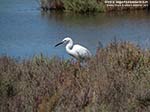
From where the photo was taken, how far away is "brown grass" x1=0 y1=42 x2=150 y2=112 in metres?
5.03

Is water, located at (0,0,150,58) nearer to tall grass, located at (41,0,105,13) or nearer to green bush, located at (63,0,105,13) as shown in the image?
tall grass, located at (41,0,105,13)

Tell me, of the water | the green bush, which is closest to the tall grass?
the green bush

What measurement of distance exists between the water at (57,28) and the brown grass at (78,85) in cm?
928

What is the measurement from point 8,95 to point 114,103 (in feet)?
3.28

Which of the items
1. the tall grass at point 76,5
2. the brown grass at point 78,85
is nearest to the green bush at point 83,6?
the tall grass at point 76,5

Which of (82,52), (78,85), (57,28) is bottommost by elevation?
(57,28)

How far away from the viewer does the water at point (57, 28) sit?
67.0 feet

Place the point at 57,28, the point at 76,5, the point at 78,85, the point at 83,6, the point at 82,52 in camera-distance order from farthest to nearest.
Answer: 1. the point at 76,5
2. the point at 83,6
3. the point at 57,28
4. the point at 82,52
5. the point at 78,85

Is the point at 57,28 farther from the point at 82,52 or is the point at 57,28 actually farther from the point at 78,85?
the point at 78,85

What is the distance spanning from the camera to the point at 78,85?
5852 mm

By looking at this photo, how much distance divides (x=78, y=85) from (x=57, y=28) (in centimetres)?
2097

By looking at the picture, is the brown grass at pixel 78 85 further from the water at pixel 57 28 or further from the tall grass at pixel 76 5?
the tall grass at pixel 76 5

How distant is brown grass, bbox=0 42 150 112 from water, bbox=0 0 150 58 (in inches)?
365

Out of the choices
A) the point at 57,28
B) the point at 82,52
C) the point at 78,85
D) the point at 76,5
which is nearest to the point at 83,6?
the point at 76,5
